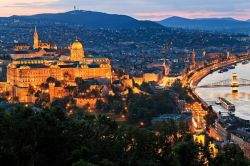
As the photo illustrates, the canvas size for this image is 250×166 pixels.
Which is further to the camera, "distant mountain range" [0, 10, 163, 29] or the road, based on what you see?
"distant mountain range" [0, 10, 163, 29]

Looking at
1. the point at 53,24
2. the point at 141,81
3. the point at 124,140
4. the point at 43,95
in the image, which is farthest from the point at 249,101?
the point at 53,24

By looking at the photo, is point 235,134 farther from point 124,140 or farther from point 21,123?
point 21,123

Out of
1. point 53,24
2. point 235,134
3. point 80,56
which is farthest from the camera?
point 53,24

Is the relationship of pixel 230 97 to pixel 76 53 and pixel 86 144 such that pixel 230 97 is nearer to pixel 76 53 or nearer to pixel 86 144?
pixel 76 53

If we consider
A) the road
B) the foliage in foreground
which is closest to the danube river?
the road

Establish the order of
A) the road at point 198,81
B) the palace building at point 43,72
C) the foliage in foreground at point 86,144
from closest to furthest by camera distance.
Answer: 1. the foliage in foreground at point 86,144
2. the road at point 198,81
3. the palace building at point 43,72

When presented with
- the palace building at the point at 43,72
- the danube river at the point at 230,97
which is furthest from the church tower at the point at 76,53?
the danube river at the point at 230,97

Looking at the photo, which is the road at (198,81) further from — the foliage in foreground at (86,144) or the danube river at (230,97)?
the foliage in foreground at (86,144)

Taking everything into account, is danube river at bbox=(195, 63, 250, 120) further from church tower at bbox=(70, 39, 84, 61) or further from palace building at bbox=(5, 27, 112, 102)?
church tower at bbox=(70, 39, 84, 61)

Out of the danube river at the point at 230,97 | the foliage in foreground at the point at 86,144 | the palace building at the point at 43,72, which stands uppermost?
the foliage in foreground at the point at 86,144
